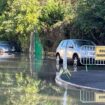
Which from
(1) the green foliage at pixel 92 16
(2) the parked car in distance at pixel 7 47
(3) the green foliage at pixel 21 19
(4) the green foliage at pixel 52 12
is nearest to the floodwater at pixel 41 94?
(1) the green foliage at pixel 92 16

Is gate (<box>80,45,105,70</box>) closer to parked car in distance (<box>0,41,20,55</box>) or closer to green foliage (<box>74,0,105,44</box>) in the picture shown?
green foliage (<box>74,0,105,44</box>)

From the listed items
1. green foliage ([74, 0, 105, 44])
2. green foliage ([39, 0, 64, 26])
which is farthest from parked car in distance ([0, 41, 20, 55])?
green foliage ([74, 0, 105, 44])

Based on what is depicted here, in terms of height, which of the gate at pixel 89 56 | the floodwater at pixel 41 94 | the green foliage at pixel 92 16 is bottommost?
the floodwater at pixel 41 94

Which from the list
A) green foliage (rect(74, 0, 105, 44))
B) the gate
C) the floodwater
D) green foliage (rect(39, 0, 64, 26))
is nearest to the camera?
the floodwater

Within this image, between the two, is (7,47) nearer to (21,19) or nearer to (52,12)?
(21,19)

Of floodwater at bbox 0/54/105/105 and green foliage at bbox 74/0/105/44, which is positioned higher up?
green foliage at bbox 74/0/105/44

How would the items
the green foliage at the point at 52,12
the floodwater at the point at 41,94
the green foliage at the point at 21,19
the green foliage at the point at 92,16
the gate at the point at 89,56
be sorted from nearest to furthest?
the floodwater at the point at 41,94, the gate at the point at 89,56, the green foliage at the point at 92,16, the green foliage at the point at 52,12, the green foliage at the point at 21,19

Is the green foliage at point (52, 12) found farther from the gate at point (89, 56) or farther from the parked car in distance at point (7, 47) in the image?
the gate at point (89, 56)

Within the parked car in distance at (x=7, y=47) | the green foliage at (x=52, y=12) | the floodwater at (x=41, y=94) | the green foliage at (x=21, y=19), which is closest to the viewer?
the floodwater at (x=41, y=94)

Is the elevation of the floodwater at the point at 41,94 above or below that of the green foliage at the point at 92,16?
below

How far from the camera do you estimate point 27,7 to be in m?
54.8

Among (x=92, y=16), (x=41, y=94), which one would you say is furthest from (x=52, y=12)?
(x=41, y=94)

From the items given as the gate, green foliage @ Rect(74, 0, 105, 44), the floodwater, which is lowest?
the floodwater

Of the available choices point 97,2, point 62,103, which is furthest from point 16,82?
point 97,2
